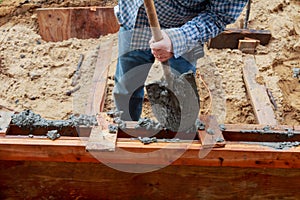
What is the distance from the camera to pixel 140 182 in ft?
5.56

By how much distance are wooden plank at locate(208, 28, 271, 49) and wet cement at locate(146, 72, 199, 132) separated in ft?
5.77

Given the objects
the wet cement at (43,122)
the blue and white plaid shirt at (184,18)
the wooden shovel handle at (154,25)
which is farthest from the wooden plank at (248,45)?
→ the wet cement at (43,122)

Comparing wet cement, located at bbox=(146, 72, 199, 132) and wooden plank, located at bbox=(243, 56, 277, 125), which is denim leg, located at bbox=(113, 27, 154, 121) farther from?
wooden plank, located at bbox=(243, 56, 277, 125)

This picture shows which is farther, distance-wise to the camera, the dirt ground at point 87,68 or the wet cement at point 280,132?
the dirt ground at point 87,68

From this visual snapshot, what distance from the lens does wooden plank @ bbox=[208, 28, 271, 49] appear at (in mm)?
3480

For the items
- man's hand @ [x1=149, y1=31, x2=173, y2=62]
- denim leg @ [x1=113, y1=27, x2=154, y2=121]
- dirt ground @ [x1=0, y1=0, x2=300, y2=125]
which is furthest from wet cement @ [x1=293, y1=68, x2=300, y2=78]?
man's hand @ [x1=149, y1=31, x2=173, y2=62]

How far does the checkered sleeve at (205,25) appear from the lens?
1.85 m

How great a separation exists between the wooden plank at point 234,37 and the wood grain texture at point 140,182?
2007mm

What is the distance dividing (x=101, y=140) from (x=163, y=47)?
53cm

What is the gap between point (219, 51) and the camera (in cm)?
353

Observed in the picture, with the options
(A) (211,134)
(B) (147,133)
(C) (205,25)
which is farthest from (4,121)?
(C) (205,25)

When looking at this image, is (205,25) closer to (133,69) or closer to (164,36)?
(164,36)

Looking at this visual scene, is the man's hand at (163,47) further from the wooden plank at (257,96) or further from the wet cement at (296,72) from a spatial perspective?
the wet cement at (296,72)

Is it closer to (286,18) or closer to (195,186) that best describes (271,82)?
(286,18)
